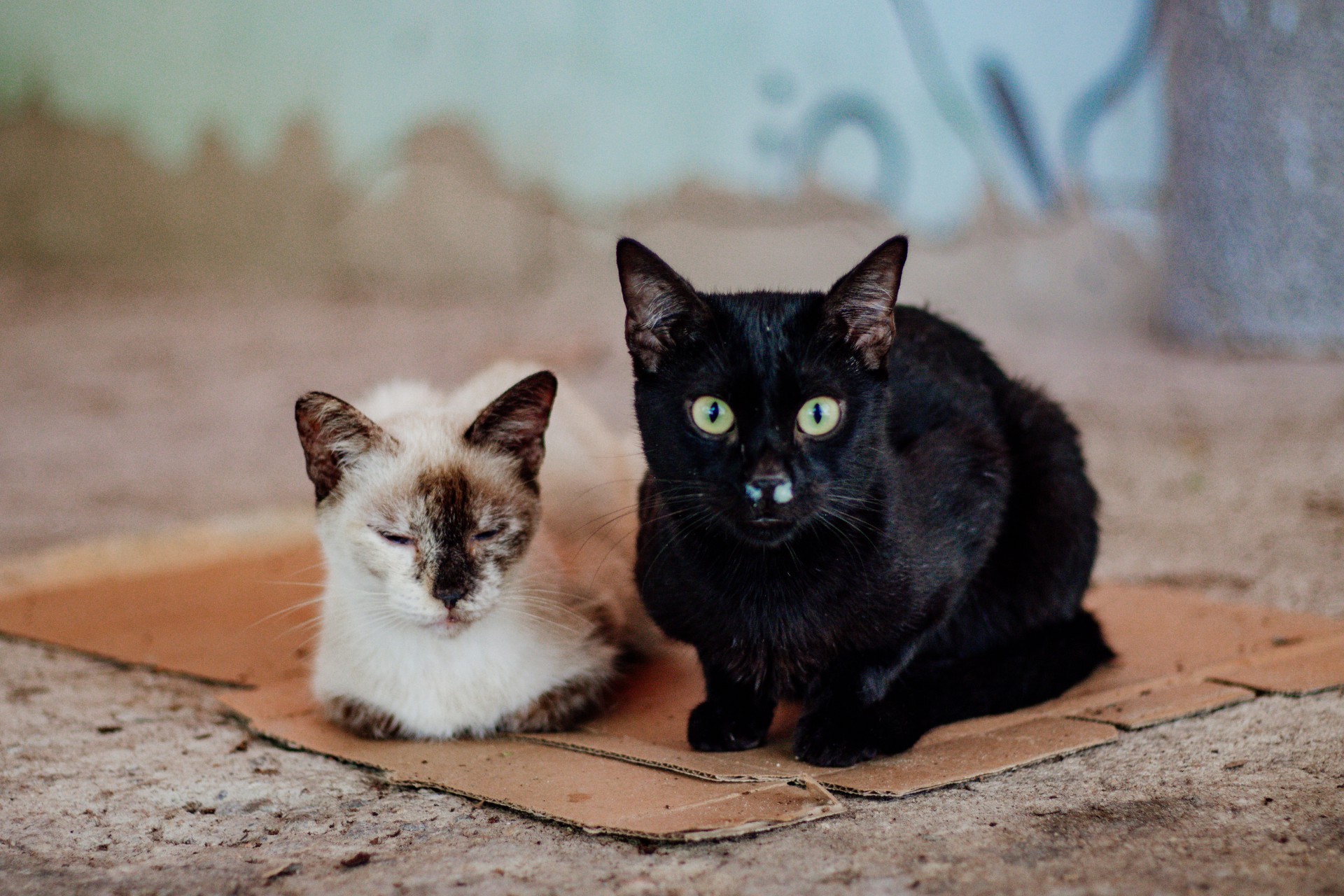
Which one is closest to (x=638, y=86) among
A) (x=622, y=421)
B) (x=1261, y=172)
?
(x=622, y=421)

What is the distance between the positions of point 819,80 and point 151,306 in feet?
12.9

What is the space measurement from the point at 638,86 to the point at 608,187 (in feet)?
1.96

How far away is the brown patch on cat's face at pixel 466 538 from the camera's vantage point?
5.94ft

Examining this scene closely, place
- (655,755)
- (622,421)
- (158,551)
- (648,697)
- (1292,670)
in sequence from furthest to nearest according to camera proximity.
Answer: (622,421) → (158,551) → (648,697) → (1292,670) → (655,755)

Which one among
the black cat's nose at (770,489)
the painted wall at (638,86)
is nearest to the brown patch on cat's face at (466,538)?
the black cat's nose at (770,489)

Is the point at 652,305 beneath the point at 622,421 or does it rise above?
above

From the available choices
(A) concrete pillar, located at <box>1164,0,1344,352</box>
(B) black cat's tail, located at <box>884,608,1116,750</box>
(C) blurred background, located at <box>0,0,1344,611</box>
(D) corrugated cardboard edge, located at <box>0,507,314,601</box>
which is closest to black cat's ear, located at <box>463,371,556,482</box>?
(B) black cat's tail, located at <box>884,608,1116,750</box>

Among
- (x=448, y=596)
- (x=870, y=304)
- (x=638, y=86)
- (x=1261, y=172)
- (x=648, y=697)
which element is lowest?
(x=648, y=697)

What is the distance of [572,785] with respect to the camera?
5.51 feet

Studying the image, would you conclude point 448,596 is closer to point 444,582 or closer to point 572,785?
point 444,582

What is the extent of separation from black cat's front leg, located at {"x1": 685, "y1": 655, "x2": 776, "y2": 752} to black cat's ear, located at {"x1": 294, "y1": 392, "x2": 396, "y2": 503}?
699 millimetres

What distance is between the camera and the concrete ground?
138 cm

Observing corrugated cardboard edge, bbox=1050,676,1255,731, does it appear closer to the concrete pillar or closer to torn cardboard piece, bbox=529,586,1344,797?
torn cardboard piece, bbox=529,586,1344,797

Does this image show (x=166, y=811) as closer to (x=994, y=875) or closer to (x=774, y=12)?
(x=994, y=875)
